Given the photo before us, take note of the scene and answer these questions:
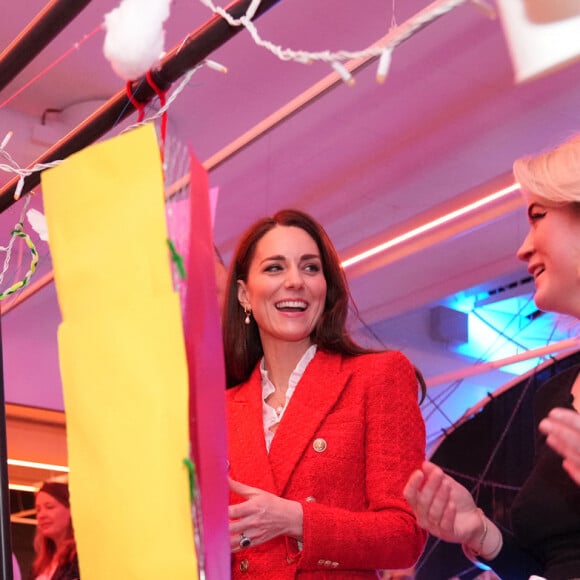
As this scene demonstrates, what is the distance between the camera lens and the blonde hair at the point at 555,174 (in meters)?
1.47

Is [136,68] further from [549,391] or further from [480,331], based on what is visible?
[480,331]

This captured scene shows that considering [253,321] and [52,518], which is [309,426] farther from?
[52,518]

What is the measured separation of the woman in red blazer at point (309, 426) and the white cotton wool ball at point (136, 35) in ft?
1.77

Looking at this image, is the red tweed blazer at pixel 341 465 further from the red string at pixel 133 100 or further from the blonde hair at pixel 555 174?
the red string at pixel 133 100

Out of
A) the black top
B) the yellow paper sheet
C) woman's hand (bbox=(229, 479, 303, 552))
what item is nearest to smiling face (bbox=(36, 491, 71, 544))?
the black top

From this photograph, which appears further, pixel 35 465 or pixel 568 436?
pixel 35 465

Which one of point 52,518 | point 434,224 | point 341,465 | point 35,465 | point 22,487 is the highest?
point 434,224

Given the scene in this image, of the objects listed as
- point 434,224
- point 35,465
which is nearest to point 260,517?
point 434,224

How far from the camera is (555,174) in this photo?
1.50 m

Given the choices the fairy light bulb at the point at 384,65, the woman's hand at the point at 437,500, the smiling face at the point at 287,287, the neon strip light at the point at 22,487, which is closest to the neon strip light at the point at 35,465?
the neon strip light at the point at 22,487

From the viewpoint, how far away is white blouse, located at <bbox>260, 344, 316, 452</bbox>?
5.19ft

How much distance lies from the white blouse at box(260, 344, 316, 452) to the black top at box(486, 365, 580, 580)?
0.39 metres

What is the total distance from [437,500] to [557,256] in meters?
0.44

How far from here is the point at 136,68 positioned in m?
0.80
